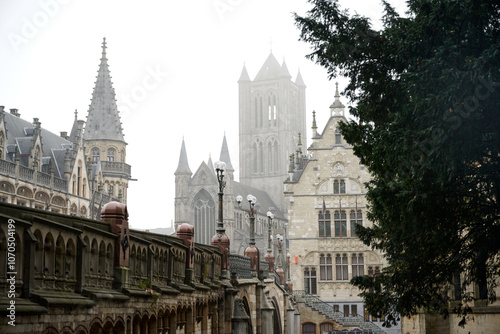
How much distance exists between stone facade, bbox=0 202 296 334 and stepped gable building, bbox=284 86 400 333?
3429 cm

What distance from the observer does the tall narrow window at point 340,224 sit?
192ft

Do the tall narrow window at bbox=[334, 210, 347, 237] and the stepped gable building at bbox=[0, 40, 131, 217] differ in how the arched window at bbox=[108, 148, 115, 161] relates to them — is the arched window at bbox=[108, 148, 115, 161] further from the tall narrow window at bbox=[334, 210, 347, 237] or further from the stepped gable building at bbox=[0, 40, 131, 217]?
the tall narrow window at bbox=[334, 210, 347, 237]

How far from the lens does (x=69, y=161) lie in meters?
54.8

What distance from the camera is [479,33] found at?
15.5 m

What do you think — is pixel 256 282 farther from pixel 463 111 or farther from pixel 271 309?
pixel 463 111

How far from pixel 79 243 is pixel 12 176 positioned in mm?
35122

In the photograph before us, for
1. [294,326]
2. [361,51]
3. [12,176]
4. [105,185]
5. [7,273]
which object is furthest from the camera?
[105,185]

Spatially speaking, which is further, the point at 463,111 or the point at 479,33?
the point at 479,33

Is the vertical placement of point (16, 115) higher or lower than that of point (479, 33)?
higher

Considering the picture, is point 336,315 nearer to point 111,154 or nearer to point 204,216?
point 111,154

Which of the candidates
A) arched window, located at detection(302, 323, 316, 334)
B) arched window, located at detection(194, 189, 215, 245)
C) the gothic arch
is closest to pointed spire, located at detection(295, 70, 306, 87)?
arched window, located at detection(194, 189, 215, 245)

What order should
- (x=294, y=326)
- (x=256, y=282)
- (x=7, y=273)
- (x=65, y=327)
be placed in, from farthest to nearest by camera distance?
(x=294, y=326)
(x=256, y=282)
(x=65, y=327)
(x=7, y=273)

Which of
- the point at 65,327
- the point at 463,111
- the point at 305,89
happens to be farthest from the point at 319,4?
the point at 305,89

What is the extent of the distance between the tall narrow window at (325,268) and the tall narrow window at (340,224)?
6.74ft
